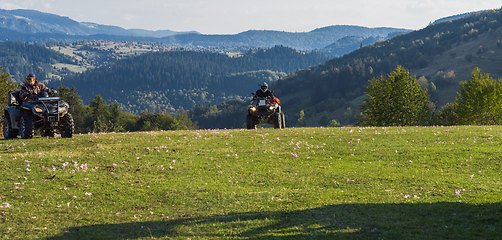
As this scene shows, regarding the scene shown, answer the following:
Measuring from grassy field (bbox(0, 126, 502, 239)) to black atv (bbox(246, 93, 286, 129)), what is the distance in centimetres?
537

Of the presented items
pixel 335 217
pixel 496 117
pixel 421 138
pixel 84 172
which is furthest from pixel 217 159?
pixel 496 117

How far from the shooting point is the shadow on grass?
29.5 ft

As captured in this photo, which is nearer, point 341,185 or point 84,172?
point 341,185

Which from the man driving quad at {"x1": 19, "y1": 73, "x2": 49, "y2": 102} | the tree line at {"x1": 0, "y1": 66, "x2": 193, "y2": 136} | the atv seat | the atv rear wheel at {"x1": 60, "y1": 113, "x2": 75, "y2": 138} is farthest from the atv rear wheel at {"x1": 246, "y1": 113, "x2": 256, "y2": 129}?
the tree line at {"x1": 0, "y1": 66, "x2": 193, "y2": 136}

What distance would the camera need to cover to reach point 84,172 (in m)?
15.3

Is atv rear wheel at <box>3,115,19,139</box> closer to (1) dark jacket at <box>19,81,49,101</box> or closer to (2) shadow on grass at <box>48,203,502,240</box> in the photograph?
(1) dark jacket at <box>19,81,49,101</box>

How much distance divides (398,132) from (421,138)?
229 centimetres

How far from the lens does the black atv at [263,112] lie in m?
28.3

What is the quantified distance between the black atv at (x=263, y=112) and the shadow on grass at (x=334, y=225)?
57.4 ft

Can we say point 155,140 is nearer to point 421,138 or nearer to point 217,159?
point 217,159

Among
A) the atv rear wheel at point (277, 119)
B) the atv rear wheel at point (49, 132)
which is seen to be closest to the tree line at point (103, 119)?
the atv rear wheel at point (49, 132)

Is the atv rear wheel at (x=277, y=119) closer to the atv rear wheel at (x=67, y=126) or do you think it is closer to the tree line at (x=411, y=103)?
the atv rear wheel at (x=67, y=126)

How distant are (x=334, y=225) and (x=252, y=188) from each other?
4708 millimetres

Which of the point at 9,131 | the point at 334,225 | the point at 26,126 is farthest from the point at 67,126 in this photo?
the point at 334,225
